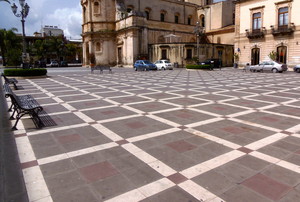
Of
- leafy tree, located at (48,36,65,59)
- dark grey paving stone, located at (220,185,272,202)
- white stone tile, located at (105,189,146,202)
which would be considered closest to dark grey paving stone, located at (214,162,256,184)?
dark grey paving stone, located at (220,185,272,202)

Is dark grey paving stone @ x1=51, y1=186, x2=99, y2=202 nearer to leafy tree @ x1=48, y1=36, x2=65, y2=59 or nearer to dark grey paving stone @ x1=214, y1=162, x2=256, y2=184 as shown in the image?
dark grey paving stone @ x1=214, y1=162, x2=256, y2=184

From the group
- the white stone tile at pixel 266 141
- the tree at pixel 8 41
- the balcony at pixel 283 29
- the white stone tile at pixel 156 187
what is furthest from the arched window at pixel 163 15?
the white stone tile at pixel 156 187

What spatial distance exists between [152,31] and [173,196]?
4188cm

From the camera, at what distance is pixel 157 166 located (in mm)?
3867

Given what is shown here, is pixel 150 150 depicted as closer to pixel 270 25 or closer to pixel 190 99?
pixel 190 99

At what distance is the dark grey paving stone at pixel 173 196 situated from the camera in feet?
9.76

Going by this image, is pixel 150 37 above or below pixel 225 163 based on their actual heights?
above

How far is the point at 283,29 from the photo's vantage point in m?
29.9

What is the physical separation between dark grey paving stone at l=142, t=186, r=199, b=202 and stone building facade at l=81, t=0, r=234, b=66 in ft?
110

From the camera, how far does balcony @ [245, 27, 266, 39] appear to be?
1270 inches

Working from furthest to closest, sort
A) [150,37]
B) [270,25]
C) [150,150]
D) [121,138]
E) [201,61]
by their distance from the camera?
[150,37]
[201,61]
[270,25]
[121,138]
[150,150]

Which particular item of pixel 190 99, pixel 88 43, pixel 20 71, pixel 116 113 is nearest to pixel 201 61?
pixel 88 43

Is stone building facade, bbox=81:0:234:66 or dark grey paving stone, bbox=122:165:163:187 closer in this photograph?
dark grey paving stone, bbox=122:165:163:187

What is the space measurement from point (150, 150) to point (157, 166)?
0.65 metres
